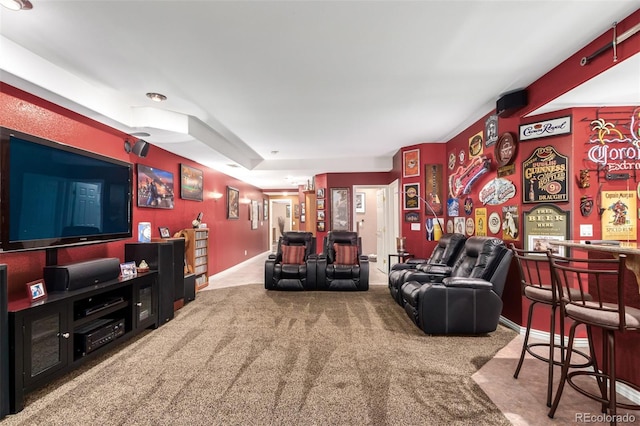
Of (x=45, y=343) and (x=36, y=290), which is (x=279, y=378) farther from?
(x=36, y=290)

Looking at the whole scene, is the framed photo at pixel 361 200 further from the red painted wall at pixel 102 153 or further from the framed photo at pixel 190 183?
the framed photo at pixel 190 183

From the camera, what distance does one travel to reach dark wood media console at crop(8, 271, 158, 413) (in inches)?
75.5

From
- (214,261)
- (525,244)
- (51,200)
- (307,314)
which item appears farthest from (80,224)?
(525,244)

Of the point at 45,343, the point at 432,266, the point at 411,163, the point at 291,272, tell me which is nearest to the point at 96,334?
the point at 45,343

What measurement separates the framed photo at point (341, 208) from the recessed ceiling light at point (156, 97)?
4.51m

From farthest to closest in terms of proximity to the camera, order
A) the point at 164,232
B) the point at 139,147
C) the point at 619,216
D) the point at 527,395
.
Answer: the point at 164,232 < the point at 139,147 < the point at 619,216 < the point at 527,395

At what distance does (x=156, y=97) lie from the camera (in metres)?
3.17

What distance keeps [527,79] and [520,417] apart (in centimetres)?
285

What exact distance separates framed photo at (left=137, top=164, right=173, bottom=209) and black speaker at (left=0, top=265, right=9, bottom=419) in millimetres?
2235

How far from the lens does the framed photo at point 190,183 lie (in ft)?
16.5

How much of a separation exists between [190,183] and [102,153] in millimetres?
1863

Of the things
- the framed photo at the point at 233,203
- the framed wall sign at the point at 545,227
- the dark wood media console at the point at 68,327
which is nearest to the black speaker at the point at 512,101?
the framed wall sign at the point at 545,227

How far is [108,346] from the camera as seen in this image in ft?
8.59

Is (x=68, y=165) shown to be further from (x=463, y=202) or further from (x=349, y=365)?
(x=463, y=202)
